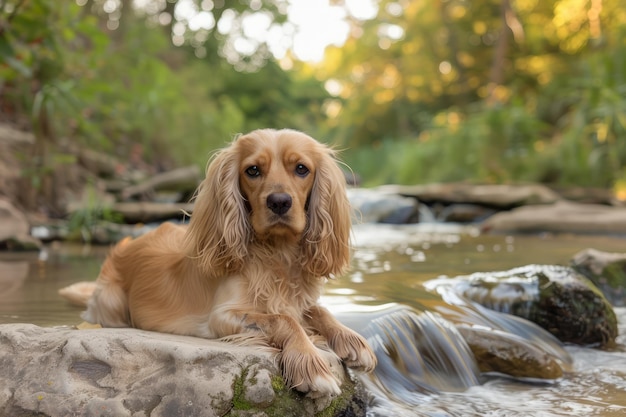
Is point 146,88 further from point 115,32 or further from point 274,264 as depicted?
point 274,264

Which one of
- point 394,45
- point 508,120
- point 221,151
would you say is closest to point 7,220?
point 221,151

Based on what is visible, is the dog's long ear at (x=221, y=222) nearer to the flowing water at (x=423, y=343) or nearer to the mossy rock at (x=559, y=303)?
the flowing water at (x=423, y=343)

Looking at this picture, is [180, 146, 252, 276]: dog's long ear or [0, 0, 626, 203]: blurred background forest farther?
[0, 0, 626, 203]: blurred background forest

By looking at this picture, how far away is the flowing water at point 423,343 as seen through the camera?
3.12 metres

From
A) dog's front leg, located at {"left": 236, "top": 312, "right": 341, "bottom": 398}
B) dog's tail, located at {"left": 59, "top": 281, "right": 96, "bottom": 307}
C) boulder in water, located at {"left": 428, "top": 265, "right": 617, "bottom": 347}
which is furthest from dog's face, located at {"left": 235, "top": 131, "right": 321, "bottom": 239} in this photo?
boulder in water, located at {"left": 428, "top": 265, "right": 617, "bottom": 347}

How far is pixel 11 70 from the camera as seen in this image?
6.88 metres

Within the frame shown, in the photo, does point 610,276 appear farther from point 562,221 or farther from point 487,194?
point 487,194

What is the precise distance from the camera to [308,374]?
247 cm

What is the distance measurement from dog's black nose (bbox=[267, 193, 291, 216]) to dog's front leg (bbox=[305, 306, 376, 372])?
0.53m

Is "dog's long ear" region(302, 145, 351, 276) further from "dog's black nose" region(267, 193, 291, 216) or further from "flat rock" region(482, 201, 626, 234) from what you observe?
"flat rock" region(482, 201, 626, 234)

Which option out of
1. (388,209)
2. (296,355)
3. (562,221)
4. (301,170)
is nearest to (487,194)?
(388,209)

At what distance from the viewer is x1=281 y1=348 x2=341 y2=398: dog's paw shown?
8.09ft

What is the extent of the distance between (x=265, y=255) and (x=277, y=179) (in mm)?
356

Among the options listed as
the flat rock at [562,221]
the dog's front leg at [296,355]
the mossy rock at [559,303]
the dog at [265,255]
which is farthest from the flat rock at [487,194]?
the dog's front leg at [296,355]
